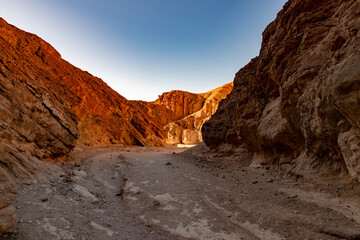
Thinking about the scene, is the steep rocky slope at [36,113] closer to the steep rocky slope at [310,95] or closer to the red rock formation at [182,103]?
the steep rocky slope at [310,95]

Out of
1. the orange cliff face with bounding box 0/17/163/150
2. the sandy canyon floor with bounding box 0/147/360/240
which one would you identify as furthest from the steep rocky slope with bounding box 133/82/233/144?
the sandy canyon floor with bounding box 0/147/360/240

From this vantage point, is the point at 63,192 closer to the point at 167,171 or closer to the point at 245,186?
the point at 167,171

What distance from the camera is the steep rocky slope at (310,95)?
382 centimetres

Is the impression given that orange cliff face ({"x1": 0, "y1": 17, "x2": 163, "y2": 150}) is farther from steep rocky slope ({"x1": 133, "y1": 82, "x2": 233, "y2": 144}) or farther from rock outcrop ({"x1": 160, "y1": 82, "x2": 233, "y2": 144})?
rock outcrop ({"x1": 160, "y1": 82, "x2": 233, "y2": 144})

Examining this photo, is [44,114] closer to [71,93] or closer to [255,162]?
[71,93]

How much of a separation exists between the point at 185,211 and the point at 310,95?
18.3 feet

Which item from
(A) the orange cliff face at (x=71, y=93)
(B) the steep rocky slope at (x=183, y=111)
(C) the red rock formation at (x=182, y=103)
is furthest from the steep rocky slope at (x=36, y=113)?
(C) the red rock formation at (x=182, y=103)

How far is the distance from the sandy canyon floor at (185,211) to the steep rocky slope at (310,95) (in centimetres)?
112

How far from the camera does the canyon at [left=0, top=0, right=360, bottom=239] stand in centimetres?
381

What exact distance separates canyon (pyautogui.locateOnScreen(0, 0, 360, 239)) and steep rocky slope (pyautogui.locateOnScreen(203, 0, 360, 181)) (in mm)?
39

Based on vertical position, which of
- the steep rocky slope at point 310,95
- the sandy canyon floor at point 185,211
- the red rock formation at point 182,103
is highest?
the red rock formation at point 182,103

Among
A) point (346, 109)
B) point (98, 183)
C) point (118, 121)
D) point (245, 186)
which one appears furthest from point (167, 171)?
point (118, 121)

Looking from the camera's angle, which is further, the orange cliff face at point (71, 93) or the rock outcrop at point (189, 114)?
the rock outcrop at point (189, 114)

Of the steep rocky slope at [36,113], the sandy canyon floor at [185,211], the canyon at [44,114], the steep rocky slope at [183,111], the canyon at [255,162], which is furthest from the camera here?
the steep rocky slope at [183,111]
